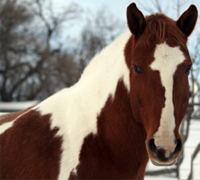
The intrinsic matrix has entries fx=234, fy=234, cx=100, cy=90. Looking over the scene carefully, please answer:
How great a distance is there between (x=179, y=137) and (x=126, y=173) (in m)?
0.52

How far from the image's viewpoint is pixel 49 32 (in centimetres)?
2172

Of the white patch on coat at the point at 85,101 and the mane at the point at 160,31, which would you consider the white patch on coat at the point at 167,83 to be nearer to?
the mane at the point at 160,31

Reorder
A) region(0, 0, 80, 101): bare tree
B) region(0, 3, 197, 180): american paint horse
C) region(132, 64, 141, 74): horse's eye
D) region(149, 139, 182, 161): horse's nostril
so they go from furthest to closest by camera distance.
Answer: region(0, 0, 80, 101): bare tree → region(132, 64, 141, 74): horse's eye → region(0, 3, 197, 180): american paint horse → region(149, 139, 182, 161): horse's nostril

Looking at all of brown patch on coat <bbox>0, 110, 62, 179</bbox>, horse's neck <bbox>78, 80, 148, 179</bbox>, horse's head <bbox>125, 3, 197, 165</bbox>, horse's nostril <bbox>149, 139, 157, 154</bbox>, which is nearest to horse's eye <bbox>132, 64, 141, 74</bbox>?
horse's head <bbox>125, 3, 197, 165</bbox>

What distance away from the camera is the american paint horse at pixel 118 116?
1.47 meters

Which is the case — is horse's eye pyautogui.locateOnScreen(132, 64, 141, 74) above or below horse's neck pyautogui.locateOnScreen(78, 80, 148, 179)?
above

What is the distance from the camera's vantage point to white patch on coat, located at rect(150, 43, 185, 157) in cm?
138

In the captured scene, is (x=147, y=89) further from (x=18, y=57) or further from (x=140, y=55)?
(x=18, y=57)

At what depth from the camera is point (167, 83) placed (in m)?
1.46

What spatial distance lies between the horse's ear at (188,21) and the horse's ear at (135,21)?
279 mm

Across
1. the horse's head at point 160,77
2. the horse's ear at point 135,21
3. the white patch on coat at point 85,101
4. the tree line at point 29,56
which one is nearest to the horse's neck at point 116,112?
the white patch on coat at point 85,101

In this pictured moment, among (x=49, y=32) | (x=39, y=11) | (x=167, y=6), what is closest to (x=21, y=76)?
(x=49, y=32)

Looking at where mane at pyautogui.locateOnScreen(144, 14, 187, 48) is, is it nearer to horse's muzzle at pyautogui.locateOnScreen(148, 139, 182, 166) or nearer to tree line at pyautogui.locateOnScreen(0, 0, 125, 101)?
horse's muzzle at pyautogui.locateOnScreen(148, 139, 182, 166)

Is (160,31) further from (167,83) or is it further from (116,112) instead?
(116,112)
